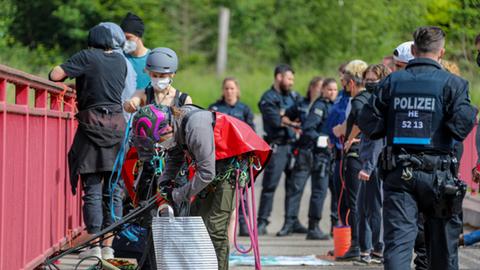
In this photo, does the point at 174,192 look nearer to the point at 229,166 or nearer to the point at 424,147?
the point at 229,166

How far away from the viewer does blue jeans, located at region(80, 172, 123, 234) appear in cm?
1017

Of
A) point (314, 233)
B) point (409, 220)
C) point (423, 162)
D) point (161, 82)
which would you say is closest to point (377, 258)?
point (314, 233)

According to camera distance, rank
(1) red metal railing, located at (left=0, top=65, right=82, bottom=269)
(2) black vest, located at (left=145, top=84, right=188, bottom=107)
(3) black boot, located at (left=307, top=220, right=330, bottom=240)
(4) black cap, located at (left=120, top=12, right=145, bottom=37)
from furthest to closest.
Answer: (3) black boot, located at (left=307, top=220, right=330, bottom=240)
(4) black cap, located at (left=120, top=12, right=145, bottom=37)
(2) black vest, located at (left=145, top=84, right=188, bottom=107)
(1) red metal railing, located at (left=0, top=65, right=82, bottom=269)

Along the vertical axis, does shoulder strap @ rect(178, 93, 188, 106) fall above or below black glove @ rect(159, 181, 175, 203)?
above

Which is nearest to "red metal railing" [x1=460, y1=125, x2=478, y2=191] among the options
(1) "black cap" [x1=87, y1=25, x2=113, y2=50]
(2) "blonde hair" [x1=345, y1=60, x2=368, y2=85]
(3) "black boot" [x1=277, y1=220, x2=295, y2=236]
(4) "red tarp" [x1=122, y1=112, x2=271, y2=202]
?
(3) "black boot" [x1=277, y1=220, x2=295, y2=236]

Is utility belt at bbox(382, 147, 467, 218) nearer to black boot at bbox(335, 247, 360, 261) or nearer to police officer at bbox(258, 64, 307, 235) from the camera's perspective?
black boot at bbox(335, 247, 360, 261)

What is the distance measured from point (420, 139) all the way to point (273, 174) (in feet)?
26.2

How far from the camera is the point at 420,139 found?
7.50 meters

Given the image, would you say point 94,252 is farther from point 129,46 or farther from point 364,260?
point 364,260

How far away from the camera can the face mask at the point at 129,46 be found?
11507 millimetres

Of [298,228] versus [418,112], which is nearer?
[418,112]

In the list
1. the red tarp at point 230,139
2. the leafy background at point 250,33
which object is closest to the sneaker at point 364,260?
the red tarp at point 230,139

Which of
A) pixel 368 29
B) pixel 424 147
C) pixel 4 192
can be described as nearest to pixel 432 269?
pixel 424 147

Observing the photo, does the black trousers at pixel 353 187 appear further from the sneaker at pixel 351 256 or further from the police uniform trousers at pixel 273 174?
the police uniform trousers at pixel 273 174
